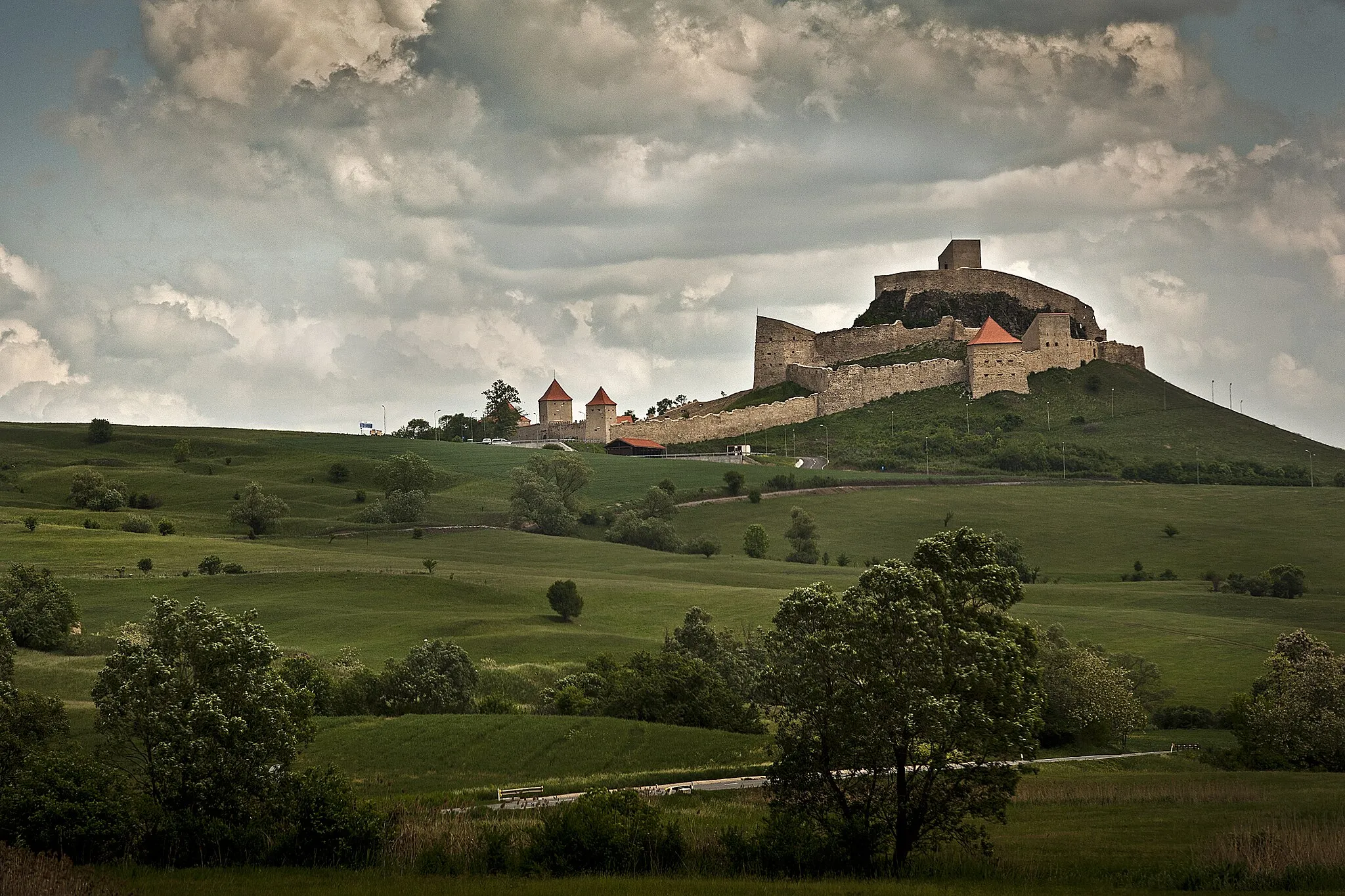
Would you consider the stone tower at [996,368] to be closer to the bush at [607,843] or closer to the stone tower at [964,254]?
the stone tower at [964,254]

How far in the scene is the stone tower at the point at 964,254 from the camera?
555 ft

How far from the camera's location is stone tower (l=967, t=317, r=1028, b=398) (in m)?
148

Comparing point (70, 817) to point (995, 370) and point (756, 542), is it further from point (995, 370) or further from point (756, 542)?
point (995, 370)

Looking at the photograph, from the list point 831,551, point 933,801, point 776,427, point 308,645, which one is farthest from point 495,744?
point 776,427

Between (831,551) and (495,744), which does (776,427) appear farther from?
(495,744)

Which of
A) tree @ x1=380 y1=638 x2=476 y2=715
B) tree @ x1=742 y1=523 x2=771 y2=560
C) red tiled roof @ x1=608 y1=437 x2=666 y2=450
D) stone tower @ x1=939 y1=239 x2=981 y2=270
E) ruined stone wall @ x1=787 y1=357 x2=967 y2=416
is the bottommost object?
tree @ x1=380 y1=638 x2=476 y2=715

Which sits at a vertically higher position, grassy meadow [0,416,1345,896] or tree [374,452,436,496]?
tree [374,452,436,496]

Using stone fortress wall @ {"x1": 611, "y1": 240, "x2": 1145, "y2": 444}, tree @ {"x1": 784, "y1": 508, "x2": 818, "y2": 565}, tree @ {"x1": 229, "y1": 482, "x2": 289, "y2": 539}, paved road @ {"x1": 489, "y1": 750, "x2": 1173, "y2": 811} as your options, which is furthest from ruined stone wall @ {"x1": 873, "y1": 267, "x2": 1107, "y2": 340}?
paved road @ {"x1": 489, "y1": 750, "x2": 1173, "y2": 811}

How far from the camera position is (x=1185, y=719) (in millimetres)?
54219

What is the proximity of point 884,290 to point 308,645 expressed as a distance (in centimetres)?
12056

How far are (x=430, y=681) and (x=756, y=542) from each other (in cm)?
4873

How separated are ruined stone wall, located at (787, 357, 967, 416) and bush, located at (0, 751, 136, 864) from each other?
126m

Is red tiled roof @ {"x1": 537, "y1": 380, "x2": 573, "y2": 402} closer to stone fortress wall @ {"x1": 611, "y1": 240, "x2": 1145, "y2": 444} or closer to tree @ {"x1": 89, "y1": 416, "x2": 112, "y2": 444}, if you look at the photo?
stone fortress wall @ {"x1": 611, "y1": 240, "x2": 1145, "y2": 444}

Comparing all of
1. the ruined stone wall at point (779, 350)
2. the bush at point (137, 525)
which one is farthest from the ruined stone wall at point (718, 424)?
the bush at point (137, 525)
